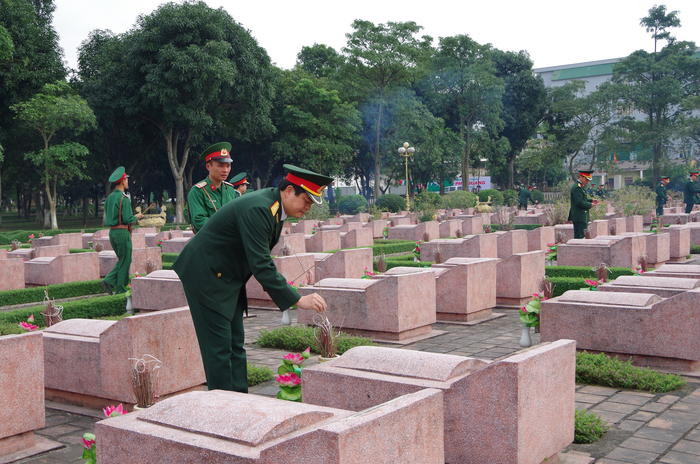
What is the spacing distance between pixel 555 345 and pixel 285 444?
2408 mm

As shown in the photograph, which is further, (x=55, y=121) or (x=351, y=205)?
(x=351, y=205)

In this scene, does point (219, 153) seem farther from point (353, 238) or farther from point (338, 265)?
point (353, 238)

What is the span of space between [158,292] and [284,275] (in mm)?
2285

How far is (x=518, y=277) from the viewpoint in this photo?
443 inches

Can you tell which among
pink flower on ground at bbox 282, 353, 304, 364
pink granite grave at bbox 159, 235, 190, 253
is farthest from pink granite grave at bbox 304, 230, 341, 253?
pink flower on ground at bbox 282, 353, 304, 364

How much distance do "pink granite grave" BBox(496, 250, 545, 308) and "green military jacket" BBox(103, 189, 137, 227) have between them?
5.94 metres

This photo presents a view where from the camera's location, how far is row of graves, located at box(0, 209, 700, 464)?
130 inches

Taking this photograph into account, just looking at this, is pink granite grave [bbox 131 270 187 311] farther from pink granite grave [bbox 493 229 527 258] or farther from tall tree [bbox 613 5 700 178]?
tall tree [bbox 613 5 700 178]

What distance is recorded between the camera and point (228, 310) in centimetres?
468

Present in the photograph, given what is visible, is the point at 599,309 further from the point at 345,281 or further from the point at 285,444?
the point at 285,444

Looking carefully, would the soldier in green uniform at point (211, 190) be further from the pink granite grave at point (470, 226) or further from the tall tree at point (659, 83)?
the tall tree at point (659, 83)

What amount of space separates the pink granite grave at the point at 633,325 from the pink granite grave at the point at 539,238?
9.96 meters

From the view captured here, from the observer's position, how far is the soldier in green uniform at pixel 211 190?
6945mm

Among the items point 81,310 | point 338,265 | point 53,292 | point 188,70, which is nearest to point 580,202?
point 338,265
